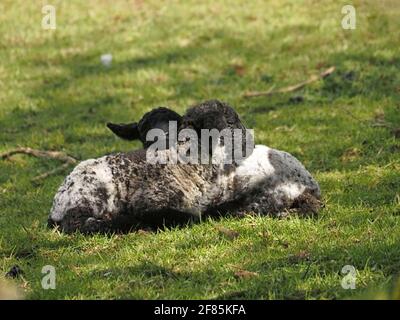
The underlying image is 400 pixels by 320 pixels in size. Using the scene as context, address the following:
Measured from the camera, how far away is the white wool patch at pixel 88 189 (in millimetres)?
Answer: 8078

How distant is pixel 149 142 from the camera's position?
8484 mm

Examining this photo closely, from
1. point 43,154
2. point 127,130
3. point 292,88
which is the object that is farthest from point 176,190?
point 292,88

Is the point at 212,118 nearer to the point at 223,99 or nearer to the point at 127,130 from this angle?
the point at 127,130

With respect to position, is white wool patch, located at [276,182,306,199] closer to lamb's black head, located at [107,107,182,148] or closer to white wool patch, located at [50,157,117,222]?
lamb's black head, located at [107,107,182,148]

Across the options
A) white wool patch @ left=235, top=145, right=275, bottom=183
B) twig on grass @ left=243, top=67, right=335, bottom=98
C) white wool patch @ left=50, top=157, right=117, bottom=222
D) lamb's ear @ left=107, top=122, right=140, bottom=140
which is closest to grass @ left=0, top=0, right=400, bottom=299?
twig on grass @ left=243, top=67, right=335, bottom=98

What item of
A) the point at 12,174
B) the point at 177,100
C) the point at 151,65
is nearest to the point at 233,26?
the point at 151,65

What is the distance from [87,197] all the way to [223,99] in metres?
6.49

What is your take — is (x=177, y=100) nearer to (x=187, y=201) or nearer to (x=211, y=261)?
(x=187, y=201)

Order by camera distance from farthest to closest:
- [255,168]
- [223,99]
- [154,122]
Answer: [223,99] < [154,122] < [255,168]

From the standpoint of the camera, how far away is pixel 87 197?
8.07 meters

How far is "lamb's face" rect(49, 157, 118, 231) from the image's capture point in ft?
26.5

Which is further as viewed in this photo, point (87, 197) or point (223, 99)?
point (223, 99)

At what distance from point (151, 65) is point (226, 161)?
315 inches
